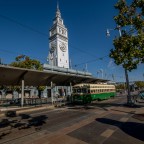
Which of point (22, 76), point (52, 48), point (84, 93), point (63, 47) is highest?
point (63, 47)

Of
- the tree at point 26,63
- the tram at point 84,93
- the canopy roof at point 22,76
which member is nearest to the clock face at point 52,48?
the tree at point 26,63

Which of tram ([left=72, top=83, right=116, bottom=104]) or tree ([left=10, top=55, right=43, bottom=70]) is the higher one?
tree ([left=10, top=55, right=43, bottom=70])

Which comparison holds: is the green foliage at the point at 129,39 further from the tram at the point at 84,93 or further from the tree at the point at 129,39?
the tram at the point at 84,93

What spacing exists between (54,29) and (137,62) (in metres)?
90.2

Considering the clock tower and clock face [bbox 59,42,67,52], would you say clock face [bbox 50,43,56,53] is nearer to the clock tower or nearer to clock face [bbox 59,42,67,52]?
the clock tower

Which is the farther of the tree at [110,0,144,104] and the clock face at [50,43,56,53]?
the clock face at [50,43,56,53]

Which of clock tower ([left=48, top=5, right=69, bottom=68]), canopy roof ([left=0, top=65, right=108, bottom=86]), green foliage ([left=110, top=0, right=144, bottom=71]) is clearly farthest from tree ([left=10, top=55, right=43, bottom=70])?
clock tower ([left=48, top=5, right=69, bottom=68])

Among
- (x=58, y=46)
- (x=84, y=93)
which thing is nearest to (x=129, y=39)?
(x=84, y=93)

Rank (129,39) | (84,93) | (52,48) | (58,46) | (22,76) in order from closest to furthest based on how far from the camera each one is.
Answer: (129,39), (22,76), (84,93), (58,46), (52,48)

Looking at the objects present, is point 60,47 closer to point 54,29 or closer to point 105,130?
point 54,29

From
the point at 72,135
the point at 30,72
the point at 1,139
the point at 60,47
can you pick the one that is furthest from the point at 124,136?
the point at 60,47

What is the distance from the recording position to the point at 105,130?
9797 mm

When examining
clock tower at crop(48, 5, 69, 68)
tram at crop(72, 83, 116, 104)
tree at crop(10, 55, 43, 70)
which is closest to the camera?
tram at crop(72, 83, 116, 104)

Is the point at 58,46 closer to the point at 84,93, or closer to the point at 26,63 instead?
the point at 26,63
